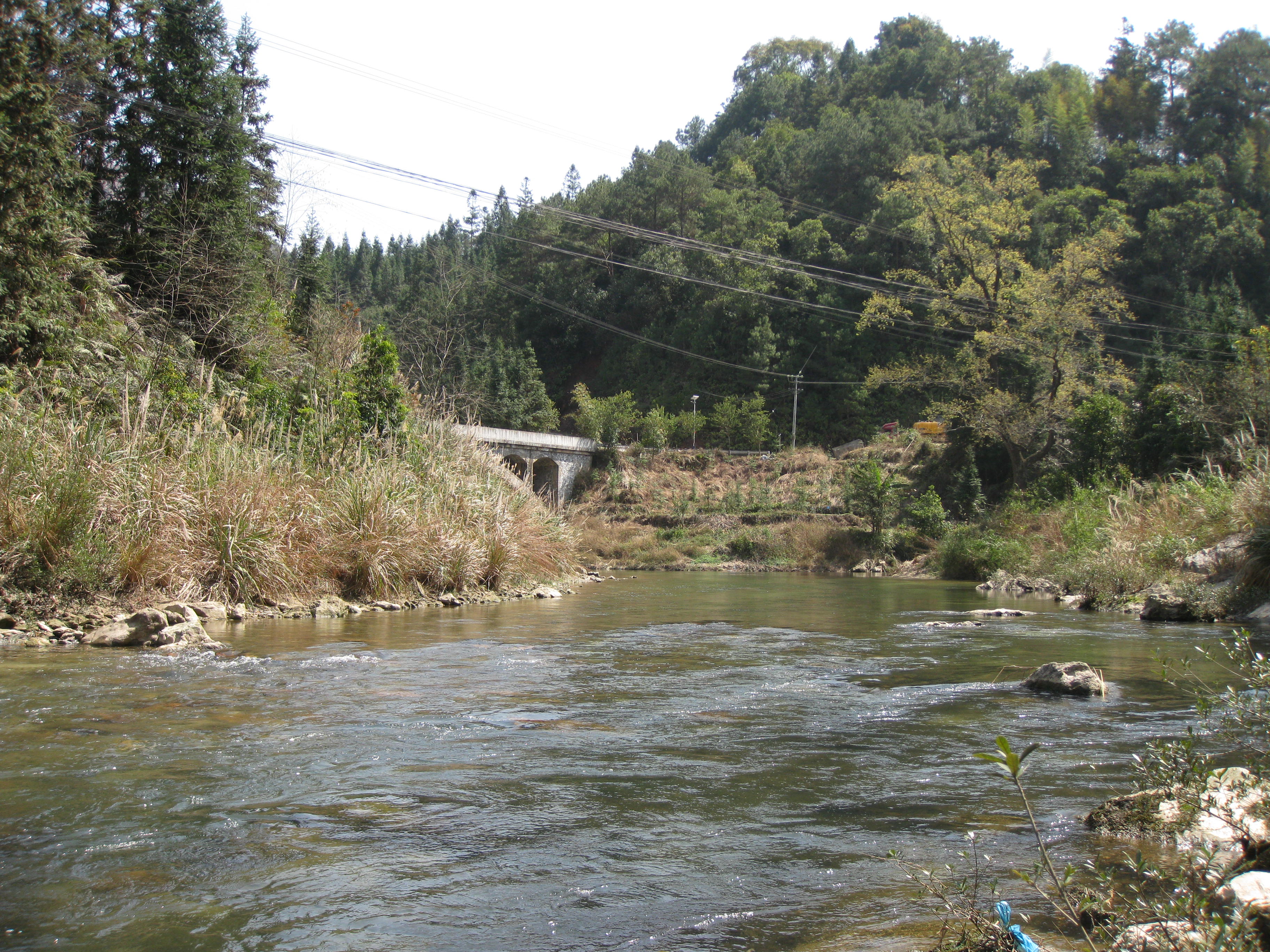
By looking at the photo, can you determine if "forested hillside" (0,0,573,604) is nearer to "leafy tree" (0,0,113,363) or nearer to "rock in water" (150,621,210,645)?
"leafy tree" (0,0,113,363)

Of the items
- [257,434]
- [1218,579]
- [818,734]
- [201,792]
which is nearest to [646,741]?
[818,734]

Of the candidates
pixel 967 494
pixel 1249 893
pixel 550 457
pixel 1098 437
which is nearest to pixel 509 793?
pixel 1249 893

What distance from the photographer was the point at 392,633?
33.1 ft

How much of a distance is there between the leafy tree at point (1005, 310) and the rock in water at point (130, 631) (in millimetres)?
29511

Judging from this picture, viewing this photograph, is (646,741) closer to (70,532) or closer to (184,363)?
(70,532)

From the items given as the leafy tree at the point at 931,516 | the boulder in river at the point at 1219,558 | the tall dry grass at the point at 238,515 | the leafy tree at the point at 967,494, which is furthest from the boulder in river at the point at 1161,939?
the leafy tree at the point at 967,494

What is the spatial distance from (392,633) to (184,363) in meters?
12.0

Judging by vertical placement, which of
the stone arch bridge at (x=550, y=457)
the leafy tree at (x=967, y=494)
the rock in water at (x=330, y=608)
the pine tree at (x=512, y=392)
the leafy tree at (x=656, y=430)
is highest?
the pine tree at (x=512, y=392)

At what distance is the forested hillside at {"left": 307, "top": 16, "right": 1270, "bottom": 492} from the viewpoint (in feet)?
110

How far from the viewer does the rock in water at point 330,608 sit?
447 inches

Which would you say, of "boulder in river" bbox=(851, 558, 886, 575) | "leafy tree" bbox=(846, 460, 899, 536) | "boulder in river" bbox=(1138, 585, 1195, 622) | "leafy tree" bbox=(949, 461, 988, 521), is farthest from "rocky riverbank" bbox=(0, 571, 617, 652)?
"leafy tree" bbox=(949, 461, 988, 521)

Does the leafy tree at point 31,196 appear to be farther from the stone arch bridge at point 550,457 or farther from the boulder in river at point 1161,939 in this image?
the stone arch bridge at point 550,457

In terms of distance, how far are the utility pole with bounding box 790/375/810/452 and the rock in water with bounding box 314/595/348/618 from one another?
126 feet

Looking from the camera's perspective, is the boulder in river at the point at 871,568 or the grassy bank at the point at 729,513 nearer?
the boulder in river at the point at 871,568
